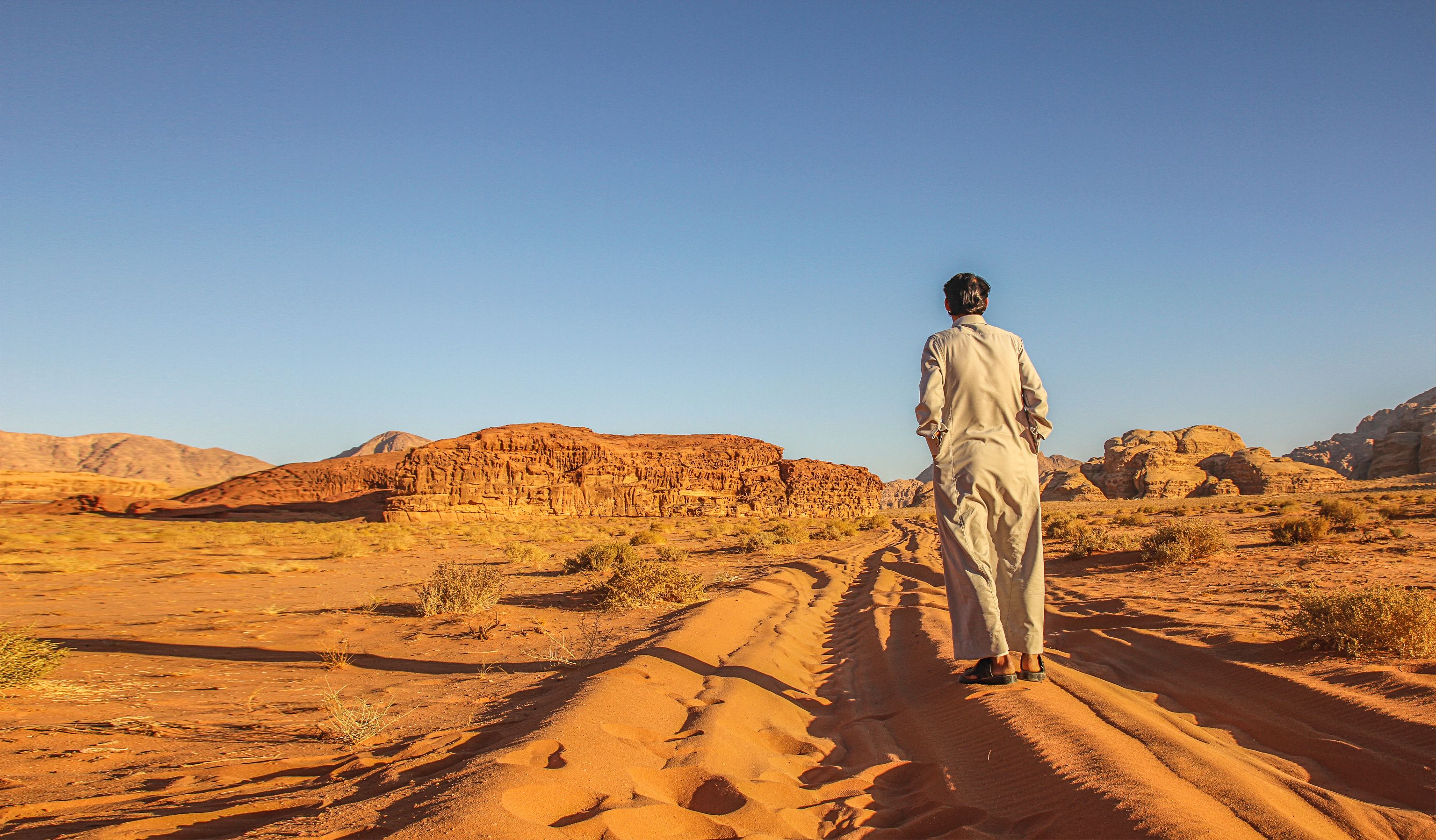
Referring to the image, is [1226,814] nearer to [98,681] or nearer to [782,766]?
[782,766]

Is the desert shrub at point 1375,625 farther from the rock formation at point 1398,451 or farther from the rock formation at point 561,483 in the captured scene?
the rock formation at point 1398,451

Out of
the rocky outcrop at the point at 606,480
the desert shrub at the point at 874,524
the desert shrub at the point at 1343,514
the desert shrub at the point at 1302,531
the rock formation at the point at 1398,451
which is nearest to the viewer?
the desert shrub at the point at 1302,531

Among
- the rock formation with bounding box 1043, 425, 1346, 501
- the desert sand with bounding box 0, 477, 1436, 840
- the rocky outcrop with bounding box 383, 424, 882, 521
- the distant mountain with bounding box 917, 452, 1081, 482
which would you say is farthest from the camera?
the distant mountain with bounding box 917, 452, 1081, 482

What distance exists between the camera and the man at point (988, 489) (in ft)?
12.4

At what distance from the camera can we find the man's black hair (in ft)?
13.9

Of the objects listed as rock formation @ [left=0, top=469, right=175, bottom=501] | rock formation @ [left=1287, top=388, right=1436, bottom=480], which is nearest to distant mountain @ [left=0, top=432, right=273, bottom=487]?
rock formation @ [left=0, top=469, right=175, bottom=501]

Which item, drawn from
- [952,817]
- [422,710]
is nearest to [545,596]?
[422,710]

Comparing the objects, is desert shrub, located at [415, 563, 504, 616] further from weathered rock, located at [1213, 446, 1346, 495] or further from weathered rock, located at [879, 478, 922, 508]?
weathered rock, located at [879, 478, 922, 508]

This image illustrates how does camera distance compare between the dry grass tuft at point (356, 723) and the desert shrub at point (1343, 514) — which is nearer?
the dry grass tuft at point (356, 723)

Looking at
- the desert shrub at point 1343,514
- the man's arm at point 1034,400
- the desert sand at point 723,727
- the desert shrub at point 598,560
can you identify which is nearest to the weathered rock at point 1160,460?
the desert shrub at point 1343,514

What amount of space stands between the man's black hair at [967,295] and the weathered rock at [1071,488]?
214ft

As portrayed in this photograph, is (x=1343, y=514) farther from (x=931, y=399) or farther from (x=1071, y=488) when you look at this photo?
(x=1071, y=488)

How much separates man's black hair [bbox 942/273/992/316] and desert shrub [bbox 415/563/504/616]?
5.90m

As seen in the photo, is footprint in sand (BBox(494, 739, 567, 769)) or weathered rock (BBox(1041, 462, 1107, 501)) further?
weathered rock (BBox(1041, 462, 1107, 501))
